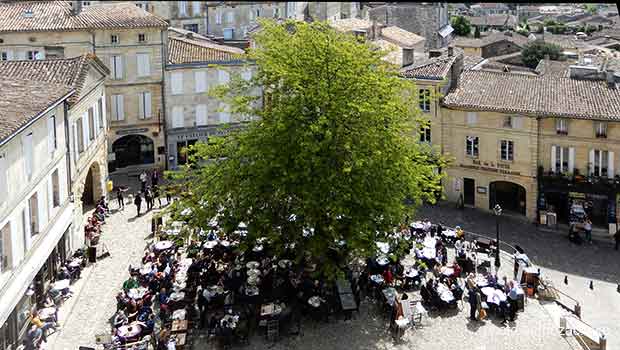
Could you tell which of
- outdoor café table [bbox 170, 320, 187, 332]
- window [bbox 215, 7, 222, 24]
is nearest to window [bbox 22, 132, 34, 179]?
outdoor café table [bbox 170, 320, 187, 332]

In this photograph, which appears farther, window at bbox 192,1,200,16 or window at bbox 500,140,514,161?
window at bbox 192,1,200,16

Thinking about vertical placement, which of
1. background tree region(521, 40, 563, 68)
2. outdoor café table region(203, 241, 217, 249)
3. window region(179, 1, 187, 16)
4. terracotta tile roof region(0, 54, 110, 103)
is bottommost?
outdoor café table region(203, 241, 217, 249)

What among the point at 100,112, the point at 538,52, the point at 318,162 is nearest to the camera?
the point at 318,162

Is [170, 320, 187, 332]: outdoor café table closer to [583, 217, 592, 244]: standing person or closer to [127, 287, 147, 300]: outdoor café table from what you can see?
[127, 287, 147, 300]: outdoor café table

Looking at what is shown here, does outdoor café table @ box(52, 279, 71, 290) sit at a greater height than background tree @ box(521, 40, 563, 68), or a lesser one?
lesser

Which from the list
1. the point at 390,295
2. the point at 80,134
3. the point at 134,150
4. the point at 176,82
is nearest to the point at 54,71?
the point at 80,134

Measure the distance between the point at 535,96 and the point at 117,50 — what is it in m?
22.1

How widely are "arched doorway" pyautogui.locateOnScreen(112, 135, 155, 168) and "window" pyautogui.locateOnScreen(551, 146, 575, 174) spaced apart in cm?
2169

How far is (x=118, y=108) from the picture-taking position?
3959 centimetres

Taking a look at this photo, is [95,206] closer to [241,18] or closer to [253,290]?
[253,290]

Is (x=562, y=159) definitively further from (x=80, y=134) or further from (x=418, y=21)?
(x=418, y=21)

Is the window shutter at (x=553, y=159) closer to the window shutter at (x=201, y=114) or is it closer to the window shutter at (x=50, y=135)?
the window shutter at (x=201, y=114)

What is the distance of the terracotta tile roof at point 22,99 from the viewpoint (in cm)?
1842

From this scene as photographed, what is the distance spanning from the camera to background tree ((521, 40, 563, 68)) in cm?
6034
